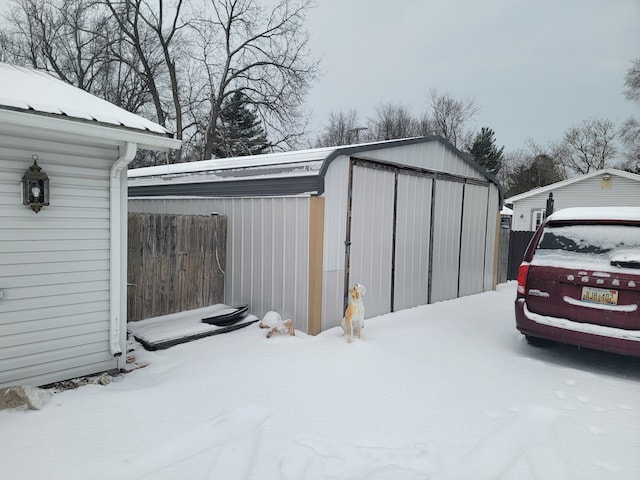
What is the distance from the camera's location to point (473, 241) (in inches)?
330

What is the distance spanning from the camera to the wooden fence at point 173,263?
208 inches

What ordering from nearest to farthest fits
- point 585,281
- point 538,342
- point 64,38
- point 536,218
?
point 585,281, point 538,342, point 536,218, point 64,38

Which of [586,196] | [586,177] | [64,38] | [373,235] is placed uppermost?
[64,38]

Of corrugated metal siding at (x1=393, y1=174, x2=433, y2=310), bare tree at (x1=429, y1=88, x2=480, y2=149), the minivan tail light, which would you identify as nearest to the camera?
the minivan tail light

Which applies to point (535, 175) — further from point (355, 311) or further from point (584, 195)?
point (355, 311)

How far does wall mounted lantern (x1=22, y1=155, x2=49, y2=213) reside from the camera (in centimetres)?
335

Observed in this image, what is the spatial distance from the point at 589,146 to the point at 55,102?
122 ft

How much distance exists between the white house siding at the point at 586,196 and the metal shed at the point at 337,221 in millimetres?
11658

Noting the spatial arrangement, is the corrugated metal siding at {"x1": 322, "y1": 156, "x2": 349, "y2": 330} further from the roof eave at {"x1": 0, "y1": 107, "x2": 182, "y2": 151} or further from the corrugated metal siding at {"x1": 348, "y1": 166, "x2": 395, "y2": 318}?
the roof eave at {"x1": 0, "y1": 107, "x2": 182, "y2": 151}

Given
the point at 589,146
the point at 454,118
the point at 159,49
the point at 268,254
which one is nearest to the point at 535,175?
the point at 589,146

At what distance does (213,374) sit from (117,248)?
1579 millimetres

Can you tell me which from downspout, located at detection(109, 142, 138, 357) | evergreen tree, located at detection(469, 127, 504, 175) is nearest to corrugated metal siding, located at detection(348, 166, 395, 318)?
downspout, located at detection(109, 142, 138, 357)

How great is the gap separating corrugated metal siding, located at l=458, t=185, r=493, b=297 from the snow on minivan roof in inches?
131

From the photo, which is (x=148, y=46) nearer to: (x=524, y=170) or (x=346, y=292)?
(x=346, y=292)
